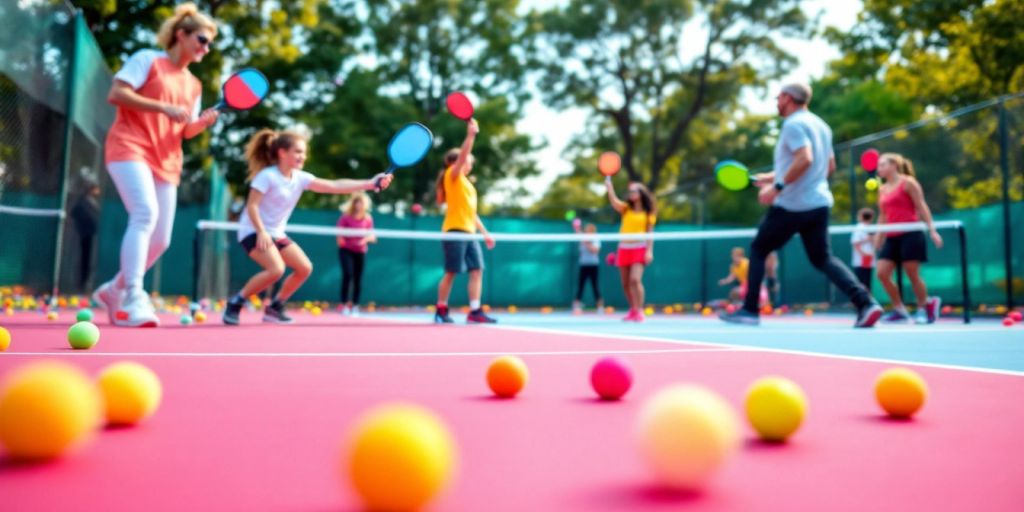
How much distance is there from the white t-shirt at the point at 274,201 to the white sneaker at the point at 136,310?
1355 millimetres

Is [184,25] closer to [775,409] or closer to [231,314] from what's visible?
[231,314]

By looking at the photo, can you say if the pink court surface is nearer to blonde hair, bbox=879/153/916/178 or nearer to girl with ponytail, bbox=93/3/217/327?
girl with ponytail, bbox=93/3/217/327

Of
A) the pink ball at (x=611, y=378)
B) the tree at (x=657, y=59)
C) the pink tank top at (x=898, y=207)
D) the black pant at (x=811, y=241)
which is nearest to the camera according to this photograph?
the pink ball at (x=611, y=378)

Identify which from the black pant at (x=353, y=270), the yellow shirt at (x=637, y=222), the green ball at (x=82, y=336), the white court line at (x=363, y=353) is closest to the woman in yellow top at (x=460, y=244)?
the yellow shirt at (x=637, y=222)

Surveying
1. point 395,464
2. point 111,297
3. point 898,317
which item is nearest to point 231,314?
point 111,297

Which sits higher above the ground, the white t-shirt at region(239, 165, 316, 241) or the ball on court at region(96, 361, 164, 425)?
the white t-shirt at region(239, 165, 316, 241)

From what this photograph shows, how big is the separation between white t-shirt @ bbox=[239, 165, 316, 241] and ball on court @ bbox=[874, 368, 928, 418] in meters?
5.83

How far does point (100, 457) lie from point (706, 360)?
2.94 metres

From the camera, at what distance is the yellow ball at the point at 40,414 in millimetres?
1484

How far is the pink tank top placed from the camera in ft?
30.3

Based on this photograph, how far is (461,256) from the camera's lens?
841 centimetres

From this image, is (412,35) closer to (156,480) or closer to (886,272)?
(886,272)

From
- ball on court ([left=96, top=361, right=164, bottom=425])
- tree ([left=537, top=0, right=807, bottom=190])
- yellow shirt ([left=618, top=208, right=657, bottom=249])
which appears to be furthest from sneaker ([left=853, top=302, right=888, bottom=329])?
tree ([left=537, top=0, right=807, bottom=190])

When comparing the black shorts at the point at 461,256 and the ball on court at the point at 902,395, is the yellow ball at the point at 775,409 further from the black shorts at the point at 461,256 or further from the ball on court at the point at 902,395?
the black shorts at the point at 461,256
